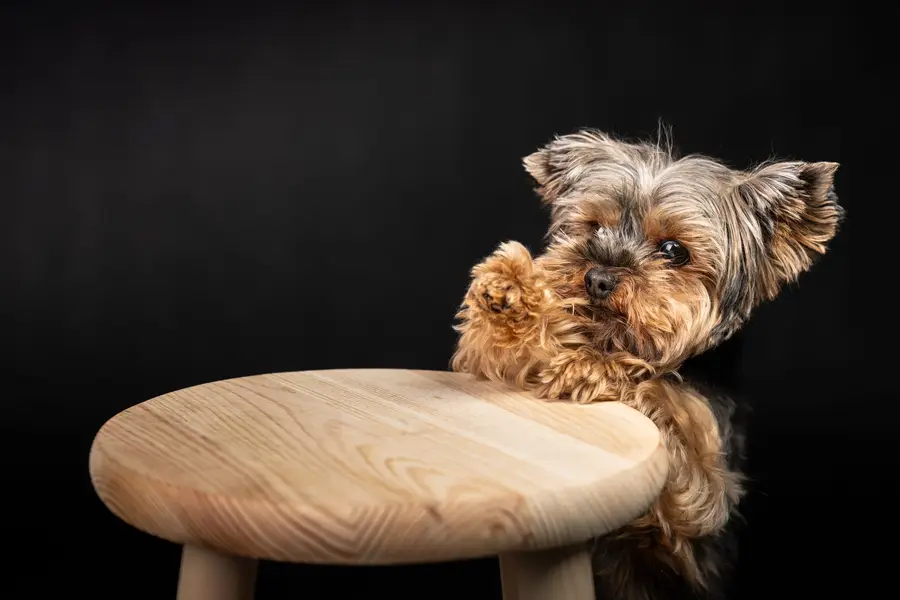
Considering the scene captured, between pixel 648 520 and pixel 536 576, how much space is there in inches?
28.8

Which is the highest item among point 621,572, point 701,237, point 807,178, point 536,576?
point 807,178

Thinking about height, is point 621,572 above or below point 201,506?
below

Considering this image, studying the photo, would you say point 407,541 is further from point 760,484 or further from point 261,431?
point 760,484

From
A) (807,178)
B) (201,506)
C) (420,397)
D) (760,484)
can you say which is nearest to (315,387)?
(420,397)

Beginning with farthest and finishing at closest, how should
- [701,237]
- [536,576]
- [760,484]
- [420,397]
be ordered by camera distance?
[760,484], [701,237], [420,397], [536,576]

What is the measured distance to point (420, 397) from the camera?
109 inches

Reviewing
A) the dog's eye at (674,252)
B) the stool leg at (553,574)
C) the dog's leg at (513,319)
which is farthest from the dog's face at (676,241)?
the stool leg at (553,574)

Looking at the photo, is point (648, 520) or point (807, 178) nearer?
point (648, 520)

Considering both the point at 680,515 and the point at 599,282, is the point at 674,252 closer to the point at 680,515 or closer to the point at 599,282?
the point at 599,282

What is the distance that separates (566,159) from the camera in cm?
335

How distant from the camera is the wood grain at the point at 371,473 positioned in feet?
6.68

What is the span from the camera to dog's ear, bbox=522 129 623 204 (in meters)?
3.25

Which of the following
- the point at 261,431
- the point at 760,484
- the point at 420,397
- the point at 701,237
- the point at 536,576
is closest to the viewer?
the point at 536,576

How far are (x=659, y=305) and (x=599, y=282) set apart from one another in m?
0.16
